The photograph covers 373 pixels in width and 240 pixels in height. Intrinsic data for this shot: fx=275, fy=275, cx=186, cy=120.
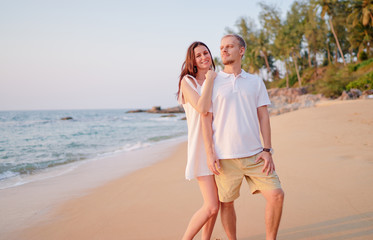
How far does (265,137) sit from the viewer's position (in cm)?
238

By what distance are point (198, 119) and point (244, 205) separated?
1.81m

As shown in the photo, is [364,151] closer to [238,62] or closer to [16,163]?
[238,62]

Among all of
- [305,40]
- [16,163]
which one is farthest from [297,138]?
[305,40]

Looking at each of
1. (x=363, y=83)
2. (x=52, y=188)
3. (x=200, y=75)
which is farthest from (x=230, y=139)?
(x=363, y=83)

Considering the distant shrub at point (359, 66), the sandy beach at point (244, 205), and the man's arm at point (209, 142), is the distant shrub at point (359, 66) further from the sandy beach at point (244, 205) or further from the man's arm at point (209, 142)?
the man's arm at point (209, 142)

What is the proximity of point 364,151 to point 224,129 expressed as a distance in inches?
186

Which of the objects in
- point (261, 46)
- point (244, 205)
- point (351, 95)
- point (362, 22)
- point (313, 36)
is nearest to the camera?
point (244, 205)

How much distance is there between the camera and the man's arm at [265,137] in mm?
2230

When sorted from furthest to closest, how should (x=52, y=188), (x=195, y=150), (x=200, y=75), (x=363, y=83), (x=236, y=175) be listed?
(x=363, y=83), (x=52, y=188), (x=200, y=75), (x=195, y=150), (x=236, y=175)

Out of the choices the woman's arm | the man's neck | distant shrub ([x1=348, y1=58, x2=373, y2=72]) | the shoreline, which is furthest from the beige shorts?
distant shrub ([x1=348, y1=58, x2=373, y2=72])

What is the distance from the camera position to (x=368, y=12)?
3003 cm

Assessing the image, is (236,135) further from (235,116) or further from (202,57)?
(202,57)

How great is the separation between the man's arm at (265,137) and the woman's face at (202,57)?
24.9 inches

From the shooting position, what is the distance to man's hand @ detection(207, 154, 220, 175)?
228 centimetres
